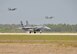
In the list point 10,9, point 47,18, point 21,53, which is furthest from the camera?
point 47,18

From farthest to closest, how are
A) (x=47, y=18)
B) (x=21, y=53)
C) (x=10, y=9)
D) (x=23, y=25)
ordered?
1. (x=23, y=25)
2. (x=47, y=18)
3. (x=10, y=9)
4. (x=21, y=53)

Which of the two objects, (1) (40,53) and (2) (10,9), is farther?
(2) (10,9)

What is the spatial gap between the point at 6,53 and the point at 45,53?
352 cm

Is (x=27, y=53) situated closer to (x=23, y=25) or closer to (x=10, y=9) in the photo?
(x=10, y=9)

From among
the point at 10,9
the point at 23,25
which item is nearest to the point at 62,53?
the point at 10,9

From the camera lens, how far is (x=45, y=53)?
31000mm

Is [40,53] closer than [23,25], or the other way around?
[40,53]

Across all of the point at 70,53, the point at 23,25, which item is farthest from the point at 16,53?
the point at 23,25

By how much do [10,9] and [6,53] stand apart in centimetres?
6443

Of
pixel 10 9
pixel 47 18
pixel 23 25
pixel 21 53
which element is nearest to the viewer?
pixel 21 53

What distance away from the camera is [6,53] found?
30719mm

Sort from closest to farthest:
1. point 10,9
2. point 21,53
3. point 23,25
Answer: point 21,53 < point 10,9 < point 23,25

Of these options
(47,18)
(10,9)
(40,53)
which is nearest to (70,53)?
(40,53)

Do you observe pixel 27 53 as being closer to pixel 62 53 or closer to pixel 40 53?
pixel 40 53
